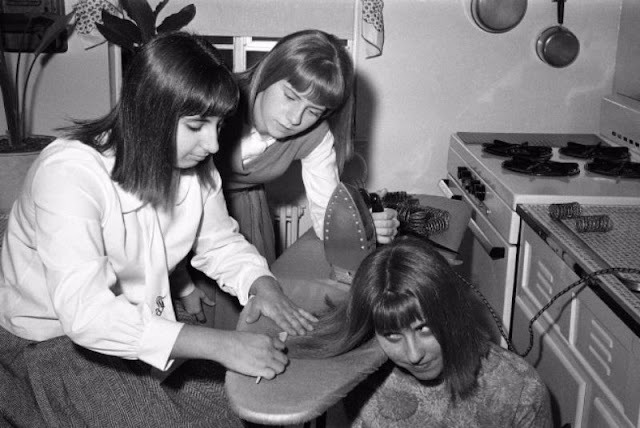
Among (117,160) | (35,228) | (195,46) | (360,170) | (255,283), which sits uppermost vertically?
(195,46)

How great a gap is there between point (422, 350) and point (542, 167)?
1.27m

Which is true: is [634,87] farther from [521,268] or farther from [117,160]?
[117,160]

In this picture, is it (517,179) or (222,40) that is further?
(222,40)

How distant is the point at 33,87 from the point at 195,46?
2038mm

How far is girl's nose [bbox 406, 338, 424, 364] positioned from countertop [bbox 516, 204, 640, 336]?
0.42 m

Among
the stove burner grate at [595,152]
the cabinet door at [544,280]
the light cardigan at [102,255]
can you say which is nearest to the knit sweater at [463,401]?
the light cardigan at [102,255]

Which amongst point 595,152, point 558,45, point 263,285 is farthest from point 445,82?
point 263,285

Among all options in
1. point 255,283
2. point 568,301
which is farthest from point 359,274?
point 568,301

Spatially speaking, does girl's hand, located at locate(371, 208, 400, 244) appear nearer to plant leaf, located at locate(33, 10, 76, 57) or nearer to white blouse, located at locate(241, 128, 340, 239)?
white blouse, located at locate(241, 128, 340, 239)

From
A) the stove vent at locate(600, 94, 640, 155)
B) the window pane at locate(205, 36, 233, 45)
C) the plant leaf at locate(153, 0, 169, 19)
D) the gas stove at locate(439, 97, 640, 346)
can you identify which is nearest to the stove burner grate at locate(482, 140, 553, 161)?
the gas stove at locate(439, 97, 640, 346)

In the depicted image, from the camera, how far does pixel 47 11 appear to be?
3.04m

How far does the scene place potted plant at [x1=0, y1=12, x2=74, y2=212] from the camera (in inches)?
116

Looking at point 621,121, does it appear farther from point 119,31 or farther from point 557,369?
point 119,31

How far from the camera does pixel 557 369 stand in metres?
1.91
